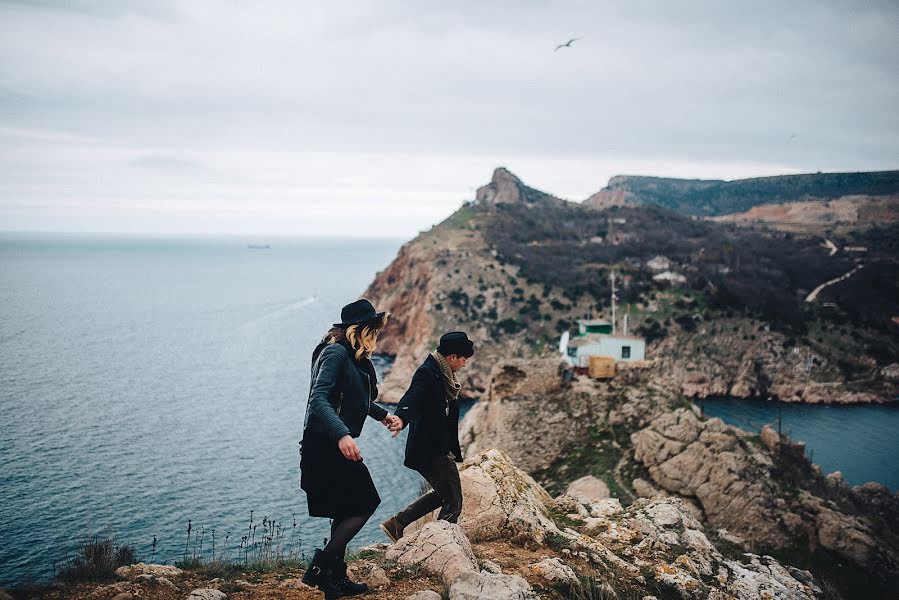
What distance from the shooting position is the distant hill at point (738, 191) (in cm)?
13975

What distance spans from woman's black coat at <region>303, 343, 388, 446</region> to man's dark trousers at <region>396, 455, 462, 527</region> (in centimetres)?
145

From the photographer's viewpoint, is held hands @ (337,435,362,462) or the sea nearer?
held hands @ (337,435,362,462)

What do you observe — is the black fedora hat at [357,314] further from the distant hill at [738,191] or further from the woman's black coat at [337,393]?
the distant hill at [738,191]

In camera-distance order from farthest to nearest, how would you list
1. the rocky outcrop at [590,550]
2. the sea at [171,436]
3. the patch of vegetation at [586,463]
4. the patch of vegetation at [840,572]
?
the sea at [171,436]
the patch of vegetation at [586,463]
the patch of vegetation at [840,572]
the rocky outcrop at [590,550]

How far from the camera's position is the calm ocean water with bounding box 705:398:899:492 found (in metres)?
42.5

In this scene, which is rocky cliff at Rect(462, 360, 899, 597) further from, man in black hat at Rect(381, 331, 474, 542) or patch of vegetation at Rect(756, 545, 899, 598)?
man in black hat at Rect(381, 331, 474, 542)

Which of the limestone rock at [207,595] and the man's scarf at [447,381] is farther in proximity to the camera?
the man's scarf at [447,381]

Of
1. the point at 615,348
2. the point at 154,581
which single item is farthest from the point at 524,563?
the point at 615,348

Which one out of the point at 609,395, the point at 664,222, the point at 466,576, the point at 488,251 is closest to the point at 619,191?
the point at 664,222

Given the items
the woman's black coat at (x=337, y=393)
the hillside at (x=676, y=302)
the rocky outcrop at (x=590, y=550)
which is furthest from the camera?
the hillside at (x=676, y=302)

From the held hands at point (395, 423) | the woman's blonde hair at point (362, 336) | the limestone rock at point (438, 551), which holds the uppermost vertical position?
the woman's blonde hair at point (362, 336)

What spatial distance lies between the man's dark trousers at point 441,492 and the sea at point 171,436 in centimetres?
304

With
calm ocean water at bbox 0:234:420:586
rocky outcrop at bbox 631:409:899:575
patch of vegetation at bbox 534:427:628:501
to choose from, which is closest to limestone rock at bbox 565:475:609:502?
patch of vegetation at bbox 534:427:628:501

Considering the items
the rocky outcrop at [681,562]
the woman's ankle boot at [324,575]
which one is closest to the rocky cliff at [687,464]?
the rocky outcrop at [681,562]
